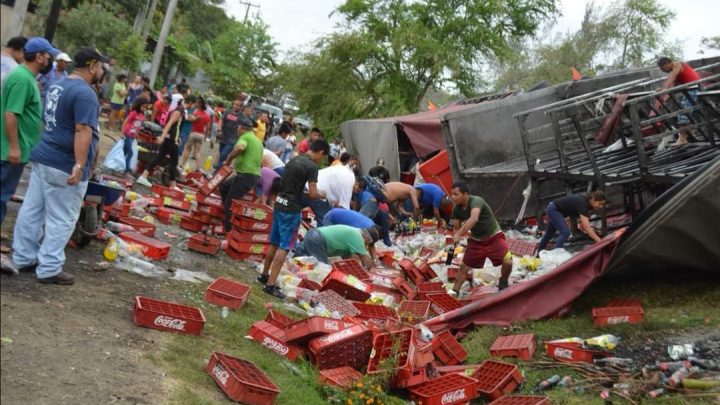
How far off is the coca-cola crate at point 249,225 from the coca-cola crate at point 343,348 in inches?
135

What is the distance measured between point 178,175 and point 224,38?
37.2 metres

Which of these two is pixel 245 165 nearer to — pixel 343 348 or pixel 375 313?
pixel 375 313

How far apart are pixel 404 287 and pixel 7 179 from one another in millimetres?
5023

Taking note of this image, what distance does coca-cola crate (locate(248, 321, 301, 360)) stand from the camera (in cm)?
597

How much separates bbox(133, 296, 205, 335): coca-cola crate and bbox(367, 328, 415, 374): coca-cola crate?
1414 mm

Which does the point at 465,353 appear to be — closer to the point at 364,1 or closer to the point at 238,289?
the point at 238,289

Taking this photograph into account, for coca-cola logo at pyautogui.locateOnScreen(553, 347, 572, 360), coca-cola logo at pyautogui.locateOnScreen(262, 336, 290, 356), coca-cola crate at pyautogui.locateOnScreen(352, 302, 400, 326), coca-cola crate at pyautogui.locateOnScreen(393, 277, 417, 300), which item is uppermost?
coca-cola logo at pyautogui.locateOnScreen(553, 347, 572, 360)

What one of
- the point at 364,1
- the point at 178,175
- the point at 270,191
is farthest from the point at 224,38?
the point at 270,191

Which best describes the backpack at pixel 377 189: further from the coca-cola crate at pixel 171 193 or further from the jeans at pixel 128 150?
the jeans at pixel 128 150

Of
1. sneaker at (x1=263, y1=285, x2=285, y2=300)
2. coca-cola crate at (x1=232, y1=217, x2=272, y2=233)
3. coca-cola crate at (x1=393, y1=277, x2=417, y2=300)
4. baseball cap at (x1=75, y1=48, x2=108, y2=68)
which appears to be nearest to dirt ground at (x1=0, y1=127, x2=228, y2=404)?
baseball cap at (x1=75, y1=48, x2=108, y2=68)

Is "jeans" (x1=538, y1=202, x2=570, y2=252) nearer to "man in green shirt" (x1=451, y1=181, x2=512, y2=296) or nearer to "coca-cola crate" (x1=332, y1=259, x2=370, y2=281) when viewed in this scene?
"man in green shirt" (x1=451, y1=181, x2=512, y2=296)

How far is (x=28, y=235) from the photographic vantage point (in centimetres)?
551

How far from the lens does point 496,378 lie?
240 inches

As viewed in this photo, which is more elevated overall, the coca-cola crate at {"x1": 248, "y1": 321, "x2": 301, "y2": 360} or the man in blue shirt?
Answer: the man in blue shirt
